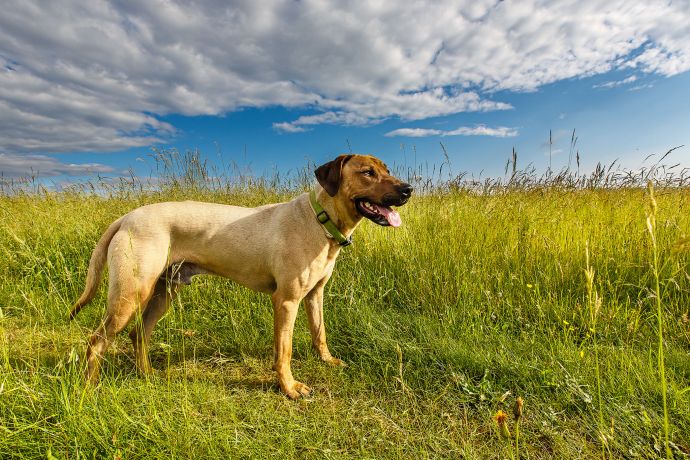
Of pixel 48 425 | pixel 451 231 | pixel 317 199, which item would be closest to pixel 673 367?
pixel 451 231

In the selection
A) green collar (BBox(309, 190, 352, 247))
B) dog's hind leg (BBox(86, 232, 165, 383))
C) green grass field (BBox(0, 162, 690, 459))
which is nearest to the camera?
green grass field (BBox(0, 162, 690, 459))

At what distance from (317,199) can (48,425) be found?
230cm

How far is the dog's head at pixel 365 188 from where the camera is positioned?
2961 millimetres

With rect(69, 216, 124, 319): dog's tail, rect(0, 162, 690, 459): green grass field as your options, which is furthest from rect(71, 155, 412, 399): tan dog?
rect(0, 162, 690, 459): green grass field

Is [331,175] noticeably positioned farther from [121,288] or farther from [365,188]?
[121,288]

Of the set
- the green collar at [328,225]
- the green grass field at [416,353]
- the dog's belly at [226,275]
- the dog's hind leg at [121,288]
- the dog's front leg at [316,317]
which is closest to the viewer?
the green grass field at [416,353]

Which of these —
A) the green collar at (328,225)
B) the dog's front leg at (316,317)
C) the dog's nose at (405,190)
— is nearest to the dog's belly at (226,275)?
the dog's front leg at (316,317)

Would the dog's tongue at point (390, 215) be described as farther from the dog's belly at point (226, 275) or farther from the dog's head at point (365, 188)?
the dog's belly at point (226, 275)

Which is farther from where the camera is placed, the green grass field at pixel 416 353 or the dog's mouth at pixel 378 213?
the dog's mouth at pixel 378 213

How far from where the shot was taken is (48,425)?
6.63ft

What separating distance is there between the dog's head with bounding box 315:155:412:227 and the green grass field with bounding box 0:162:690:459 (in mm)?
1126

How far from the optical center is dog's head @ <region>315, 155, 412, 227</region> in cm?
296

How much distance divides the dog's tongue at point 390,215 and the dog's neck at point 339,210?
0.70 ft

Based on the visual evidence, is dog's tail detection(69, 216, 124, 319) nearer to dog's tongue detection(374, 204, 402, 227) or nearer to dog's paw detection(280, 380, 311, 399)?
dog's paw detection(280, 380, 311, 399)
